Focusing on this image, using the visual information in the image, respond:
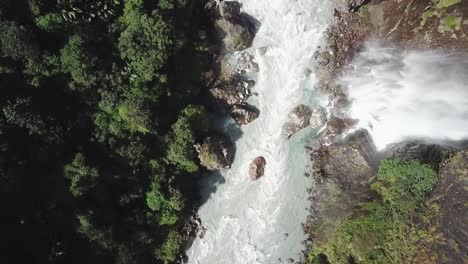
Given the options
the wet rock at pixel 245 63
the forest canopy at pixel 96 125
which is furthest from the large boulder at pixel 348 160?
the forest canopy at pixel 96 125

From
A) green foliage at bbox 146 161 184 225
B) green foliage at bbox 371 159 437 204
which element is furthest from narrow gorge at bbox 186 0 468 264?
green foliage at bbox 146 161 184 225

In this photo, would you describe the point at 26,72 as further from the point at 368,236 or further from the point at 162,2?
the point at 368,236

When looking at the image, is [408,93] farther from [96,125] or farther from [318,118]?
[96,125]

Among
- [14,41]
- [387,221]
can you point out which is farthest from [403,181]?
[14,41]

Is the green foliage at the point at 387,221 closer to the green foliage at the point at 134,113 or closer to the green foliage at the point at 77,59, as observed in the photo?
the green foliage at the point at 134,113

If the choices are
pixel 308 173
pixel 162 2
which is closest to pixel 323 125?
pixel 308 173
